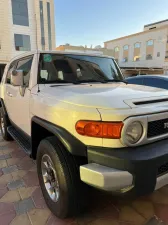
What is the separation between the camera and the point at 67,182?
1.85 m

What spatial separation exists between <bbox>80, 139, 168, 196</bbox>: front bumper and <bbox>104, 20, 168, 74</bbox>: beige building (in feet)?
119

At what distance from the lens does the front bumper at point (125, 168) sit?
1.59 meters

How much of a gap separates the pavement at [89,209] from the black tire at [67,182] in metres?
0.26

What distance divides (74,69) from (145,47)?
41.6m

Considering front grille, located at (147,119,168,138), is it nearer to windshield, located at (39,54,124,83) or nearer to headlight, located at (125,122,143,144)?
headlight, located at (125,122,143,144)

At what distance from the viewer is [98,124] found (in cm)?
172

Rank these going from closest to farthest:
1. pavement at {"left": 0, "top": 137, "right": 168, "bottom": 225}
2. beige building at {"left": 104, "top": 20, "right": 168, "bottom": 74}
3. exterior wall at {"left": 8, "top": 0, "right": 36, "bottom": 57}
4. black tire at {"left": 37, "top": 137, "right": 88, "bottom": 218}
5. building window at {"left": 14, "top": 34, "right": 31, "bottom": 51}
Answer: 1. black tire at {"left": 37, "top": 137, "right": 88, "bottom": 218}
2. pavement at {"left": 0, "top": 137, "right": 168, "bottom": 225}
3. exterior wall at {"left": 8, "top": 0, "right": 36, "bottom": 57}
4. building window at {"left": 14, "top": 34, "right": 31, "bottom": 51}
5. beige building at {"left": 104, "top": 20, "right": 168, "bottom": 74}

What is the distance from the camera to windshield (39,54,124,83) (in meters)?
2.86

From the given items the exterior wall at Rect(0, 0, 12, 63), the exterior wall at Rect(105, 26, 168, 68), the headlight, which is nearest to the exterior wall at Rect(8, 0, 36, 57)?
the exterior wall at Rect(0, 0, 12, 63)

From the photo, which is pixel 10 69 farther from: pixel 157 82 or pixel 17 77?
pixel 157 82

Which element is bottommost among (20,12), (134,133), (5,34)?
(134,133)

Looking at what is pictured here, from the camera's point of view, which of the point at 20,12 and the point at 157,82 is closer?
the point at 157,82

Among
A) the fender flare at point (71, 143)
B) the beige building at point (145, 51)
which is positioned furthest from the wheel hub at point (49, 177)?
the beige building at point (145, 51)

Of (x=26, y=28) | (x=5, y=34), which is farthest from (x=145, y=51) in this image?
(x=5, y=34)
